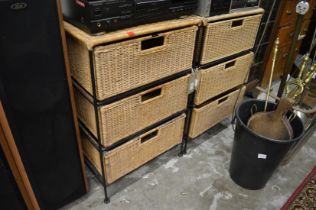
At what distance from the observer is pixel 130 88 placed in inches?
40.3

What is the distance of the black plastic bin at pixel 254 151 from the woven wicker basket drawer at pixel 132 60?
45 centimetres

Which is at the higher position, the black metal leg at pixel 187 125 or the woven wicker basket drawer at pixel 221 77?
the woven wicker basket drawer at pixel 221 77

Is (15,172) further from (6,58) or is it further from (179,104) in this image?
(179,104)

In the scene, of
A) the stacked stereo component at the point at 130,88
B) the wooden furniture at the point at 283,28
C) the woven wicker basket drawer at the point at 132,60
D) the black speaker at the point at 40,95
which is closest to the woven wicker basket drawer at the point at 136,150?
the stacked stereo component at the point at 130,88

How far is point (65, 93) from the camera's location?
0.94 meters

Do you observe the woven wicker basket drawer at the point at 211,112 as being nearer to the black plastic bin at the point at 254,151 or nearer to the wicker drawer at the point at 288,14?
the black plastic bin at the point at 254,151

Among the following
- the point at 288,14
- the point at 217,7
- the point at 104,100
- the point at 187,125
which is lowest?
the point at 187,125

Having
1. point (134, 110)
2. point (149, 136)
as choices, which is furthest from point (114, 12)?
point (149, 136)

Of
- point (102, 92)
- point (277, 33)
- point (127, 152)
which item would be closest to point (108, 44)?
point (102, 92)

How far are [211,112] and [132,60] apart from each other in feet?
2.40

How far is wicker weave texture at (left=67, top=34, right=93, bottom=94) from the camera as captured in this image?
3.01 ft

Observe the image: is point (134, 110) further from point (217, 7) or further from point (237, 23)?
point (237, 23)

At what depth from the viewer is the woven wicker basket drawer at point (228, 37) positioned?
1.21 meters

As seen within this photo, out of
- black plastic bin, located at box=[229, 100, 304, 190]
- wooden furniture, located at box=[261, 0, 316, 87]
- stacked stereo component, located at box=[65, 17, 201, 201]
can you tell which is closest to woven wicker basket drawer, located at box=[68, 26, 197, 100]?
stacked stereo component, located at box=[65, 17, 201, 201]
